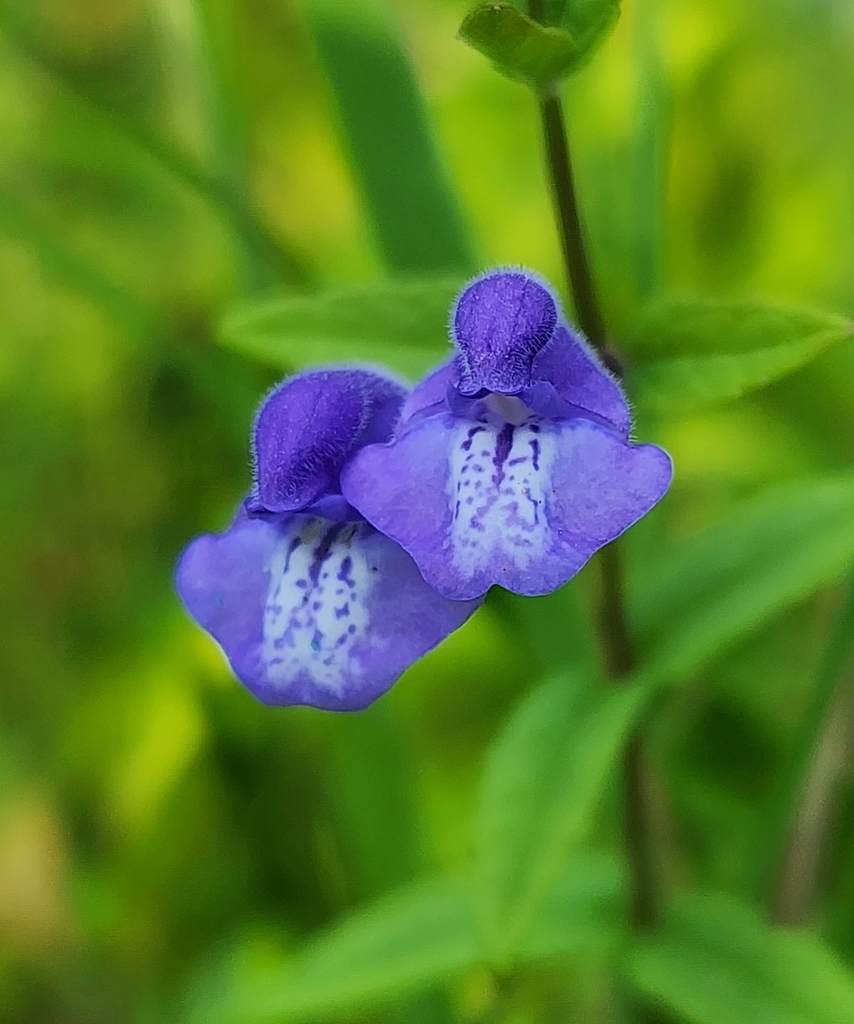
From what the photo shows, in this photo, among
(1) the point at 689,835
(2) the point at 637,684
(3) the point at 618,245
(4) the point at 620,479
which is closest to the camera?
(4) the point at 620,479

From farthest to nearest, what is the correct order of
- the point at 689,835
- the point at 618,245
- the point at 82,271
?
the point at 618,245, the point at 689,835, the point at 82,271

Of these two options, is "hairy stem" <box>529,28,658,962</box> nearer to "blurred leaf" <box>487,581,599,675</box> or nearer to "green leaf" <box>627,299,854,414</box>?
"green leaf" <box>627,299,854,414</box>

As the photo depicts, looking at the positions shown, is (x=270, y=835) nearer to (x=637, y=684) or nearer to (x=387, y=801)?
(x=387, y=801)

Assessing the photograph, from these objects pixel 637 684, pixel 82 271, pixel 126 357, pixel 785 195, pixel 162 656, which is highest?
pixel 785 195

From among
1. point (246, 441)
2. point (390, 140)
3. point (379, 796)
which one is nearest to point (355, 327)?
point (390, 140)

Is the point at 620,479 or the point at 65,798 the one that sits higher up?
the point at 65,798

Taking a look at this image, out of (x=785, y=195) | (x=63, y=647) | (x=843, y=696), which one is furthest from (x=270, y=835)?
(x=785, y=195)

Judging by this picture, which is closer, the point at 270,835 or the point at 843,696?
the point at 843,696

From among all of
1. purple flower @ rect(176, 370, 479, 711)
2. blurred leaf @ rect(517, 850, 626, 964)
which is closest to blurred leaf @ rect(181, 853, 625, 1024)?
blurred leaf @ rect(517, 850, 626, 964)
